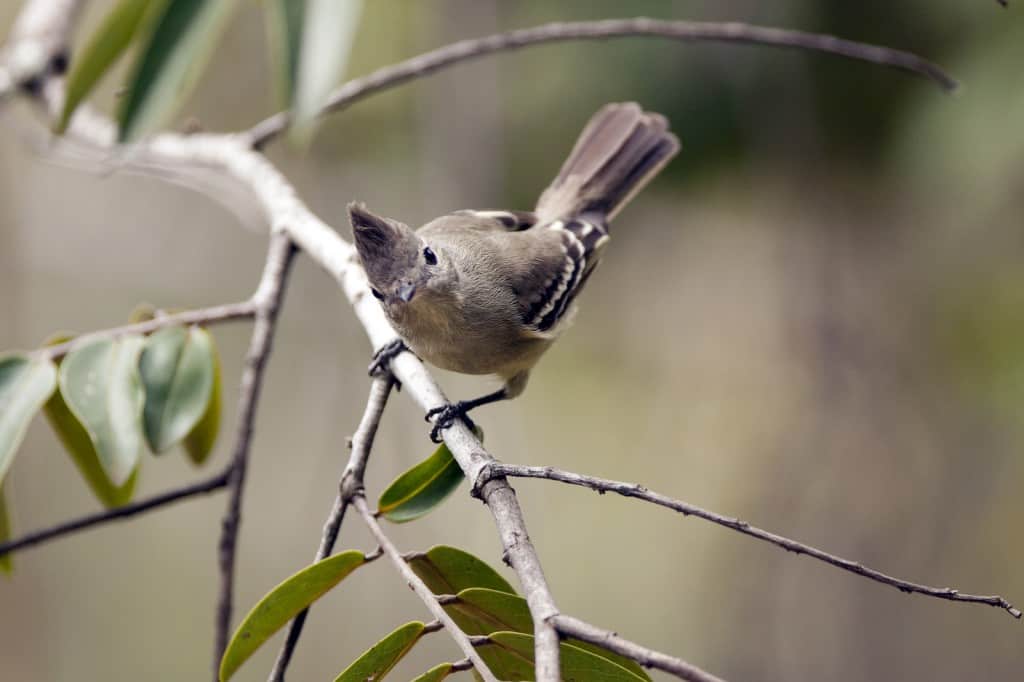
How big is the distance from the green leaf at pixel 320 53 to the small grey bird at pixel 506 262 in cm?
67

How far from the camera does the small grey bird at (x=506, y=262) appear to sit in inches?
96.1

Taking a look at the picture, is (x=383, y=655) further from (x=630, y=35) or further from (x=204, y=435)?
(x=630, y=35)

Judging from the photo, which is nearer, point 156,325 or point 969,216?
point 156,325

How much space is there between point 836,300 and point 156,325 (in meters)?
4.38

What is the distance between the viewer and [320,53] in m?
1.49

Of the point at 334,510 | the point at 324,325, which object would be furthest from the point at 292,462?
the point at 334,510

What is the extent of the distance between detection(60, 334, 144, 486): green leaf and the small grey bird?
0.56m

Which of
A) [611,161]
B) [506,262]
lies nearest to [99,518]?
[506,262]

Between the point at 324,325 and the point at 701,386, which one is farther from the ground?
the point at 324,325

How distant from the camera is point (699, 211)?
640 centimetres

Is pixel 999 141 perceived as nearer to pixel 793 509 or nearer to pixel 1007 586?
pixel 793 509

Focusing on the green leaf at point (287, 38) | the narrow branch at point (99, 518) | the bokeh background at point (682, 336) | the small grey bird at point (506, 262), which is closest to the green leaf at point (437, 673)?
the small grey bird at point (506, 262)

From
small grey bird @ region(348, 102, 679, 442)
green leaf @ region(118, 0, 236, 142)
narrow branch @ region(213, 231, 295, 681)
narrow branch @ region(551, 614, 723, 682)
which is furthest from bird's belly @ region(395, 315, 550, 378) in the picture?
narrow branch @ region(551, 614, 723, 682)

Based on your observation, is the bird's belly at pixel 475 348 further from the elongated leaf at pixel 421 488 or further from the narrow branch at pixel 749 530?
the narrow branch at pixel 749 530
